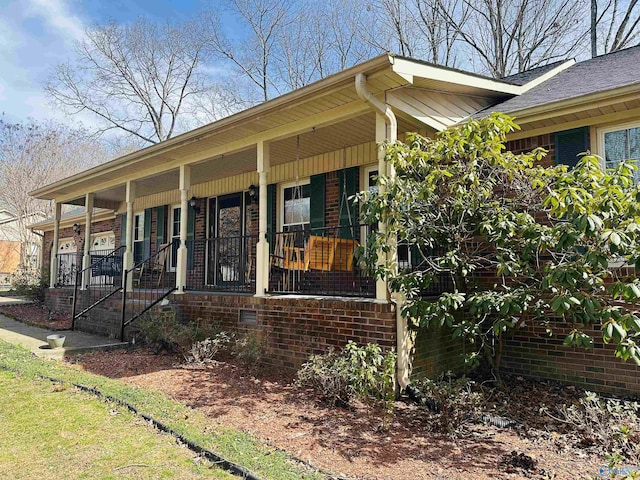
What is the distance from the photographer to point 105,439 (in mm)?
3721

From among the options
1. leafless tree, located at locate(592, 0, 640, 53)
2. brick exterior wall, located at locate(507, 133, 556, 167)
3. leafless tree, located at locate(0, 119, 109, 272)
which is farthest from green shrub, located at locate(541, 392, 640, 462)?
leafless tree, located at locate(0, 119, 109, 272)

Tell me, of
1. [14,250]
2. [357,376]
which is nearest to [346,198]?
[357,376]

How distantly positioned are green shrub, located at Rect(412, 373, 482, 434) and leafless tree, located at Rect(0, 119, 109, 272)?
24775 millimetres

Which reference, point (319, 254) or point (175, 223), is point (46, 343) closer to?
point (175, 223)

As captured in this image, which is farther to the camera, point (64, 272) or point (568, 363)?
point (64, 272)

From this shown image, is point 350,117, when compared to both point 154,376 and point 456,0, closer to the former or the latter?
point 154,376

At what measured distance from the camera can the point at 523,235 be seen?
438 centimetres

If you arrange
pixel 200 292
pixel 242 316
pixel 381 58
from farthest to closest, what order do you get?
pixel 200 292 → pixel 242 316 → pixel 381 58

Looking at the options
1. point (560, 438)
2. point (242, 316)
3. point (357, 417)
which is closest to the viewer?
point (560, 438)

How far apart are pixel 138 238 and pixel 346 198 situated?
7544mm

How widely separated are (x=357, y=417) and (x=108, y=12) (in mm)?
22884

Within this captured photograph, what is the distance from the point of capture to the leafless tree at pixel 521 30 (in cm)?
1619

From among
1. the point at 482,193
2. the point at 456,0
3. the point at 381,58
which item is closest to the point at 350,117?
the point at 381,58

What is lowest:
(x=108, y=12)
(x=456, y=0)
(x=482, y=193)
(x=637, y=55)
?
(x=482, y=193)
